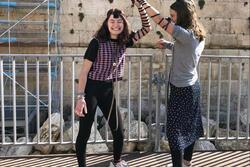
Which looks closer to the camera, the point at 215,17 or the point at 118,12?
the point at 118,12

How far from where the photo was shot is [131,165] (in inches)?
183

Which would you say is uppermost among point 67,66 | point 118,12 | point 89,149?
point 118,12

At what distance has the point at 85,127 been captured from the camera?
3.89 metres

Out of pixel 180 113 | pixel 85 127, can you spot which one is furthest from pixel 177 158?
pixel 85 127

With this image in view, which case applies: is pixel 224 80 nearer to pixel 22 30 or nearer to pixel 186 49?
pixel 22 30

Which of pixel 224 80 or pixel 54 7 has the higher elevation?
pixel 54 7

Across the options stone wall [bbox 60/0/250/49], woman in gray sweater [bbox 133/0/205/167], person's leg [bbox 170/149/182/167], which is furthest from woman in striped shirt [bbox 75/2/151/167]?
stone wall [bbox 60/0/250/49]

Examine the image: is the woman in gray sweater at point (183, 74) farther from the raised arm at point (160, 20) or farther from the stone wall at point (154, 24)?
the stone wall at point (154, 24)

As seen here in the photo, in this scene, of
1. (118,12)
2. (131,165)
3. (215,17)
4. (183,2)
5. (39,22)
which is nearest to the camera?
(183,2)

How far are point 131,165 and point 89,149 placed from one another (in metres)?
1.07

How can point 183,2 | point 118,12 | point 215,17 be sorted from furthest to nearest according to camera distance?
1. point 215,17
2. point 118,12
3. point 183,2

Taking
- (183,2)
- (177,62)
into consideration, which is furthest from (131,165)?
(183,2)

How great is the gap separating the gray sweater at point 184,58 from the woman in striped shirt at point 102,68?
0.45 metres

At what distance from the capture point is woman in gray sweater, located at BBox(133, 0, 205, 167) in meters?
3.59
